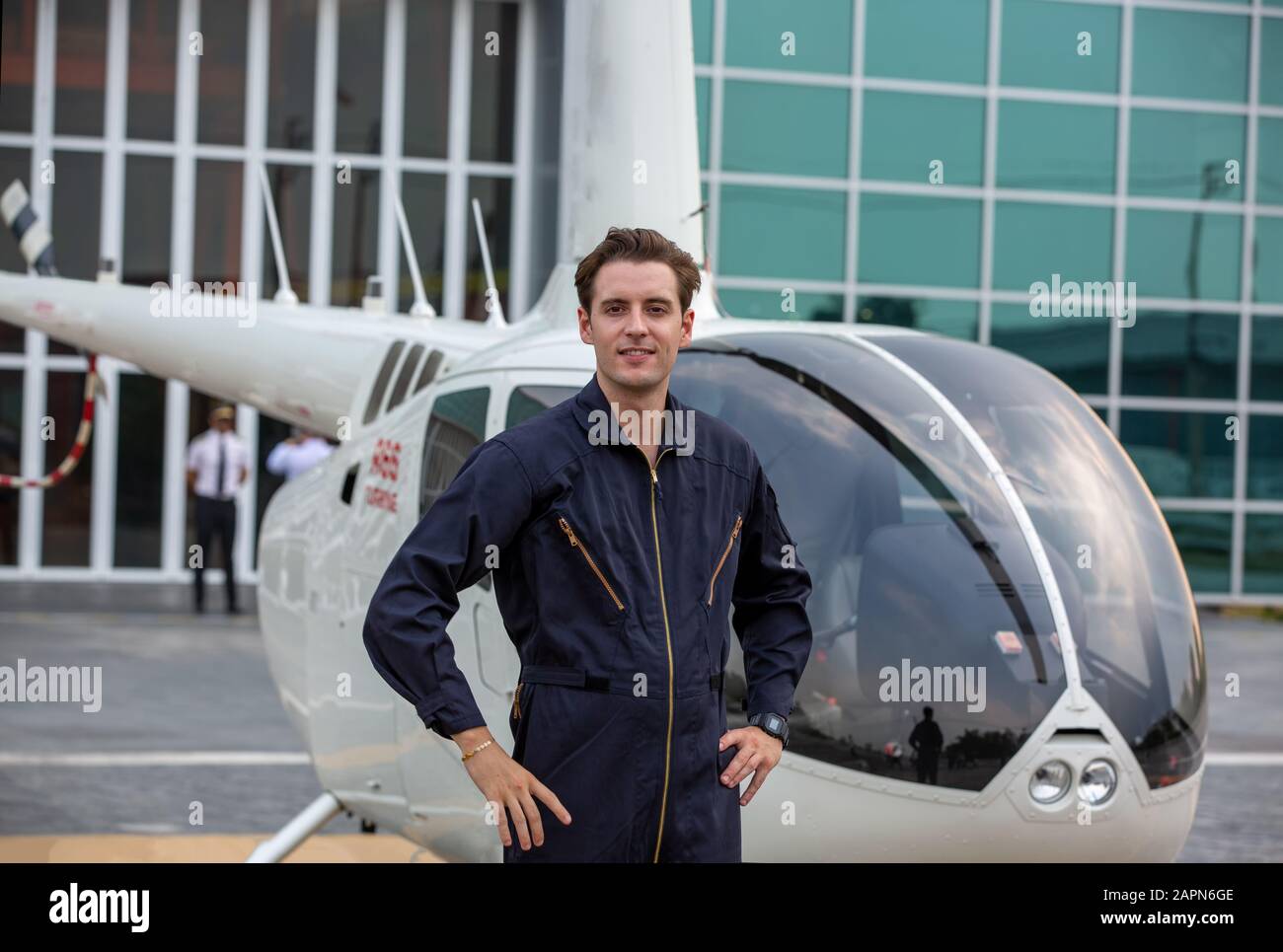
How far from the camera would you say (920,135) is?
18.0m

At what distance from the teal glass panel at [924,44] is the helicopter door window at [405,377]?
12.5 m

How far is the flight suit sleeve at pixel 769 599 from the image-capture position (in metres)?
3.15

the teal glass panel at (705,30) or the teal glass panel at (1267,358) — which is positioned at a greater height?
the teal glass panel at (705,30)

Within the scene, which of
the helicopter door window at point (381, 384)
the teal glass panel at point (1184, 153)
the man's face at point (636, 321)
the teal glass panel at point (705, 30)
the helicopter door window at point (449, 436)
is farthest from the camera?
the teal glass panel at point (1184, 153)

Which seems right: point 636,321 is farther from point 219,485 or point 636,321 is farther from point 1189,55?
point 1189,55

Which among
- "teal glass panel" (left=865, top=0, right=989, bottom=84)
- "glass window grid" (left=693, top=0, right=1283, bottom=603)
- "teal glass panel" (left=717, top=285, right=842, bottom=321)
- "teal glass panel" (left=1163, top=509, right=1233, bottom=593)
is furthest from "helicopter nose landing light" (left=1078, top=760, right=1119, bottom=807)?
"teal glass panel" (left=1163, top=509, right=1233, bottom=593)

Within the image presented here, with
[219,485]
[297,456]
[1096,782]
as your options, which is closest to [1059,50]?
[297,456]

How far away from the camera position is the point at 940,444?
4.38 meters

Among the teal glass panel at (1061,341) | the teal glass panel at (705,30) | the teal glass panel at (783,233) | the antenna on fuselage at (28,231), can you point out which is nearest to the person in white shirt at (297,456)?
the teal glass panel at (783,233)

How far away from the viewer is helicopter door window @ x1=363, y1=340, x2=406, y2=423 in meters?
6.37

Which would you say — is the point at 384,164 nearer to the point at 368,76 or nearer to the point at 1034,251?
the point at 368,76

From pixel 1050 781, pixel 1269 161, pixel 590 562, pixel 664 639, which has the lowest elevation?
pixel 1050 781

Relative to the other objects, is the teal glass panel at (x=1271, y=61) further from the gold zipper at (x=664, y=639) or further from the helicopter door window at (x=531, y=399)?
the gold zipper at (x=664, y=639)

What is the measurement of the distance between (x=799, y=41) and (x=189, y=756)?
11.5m
